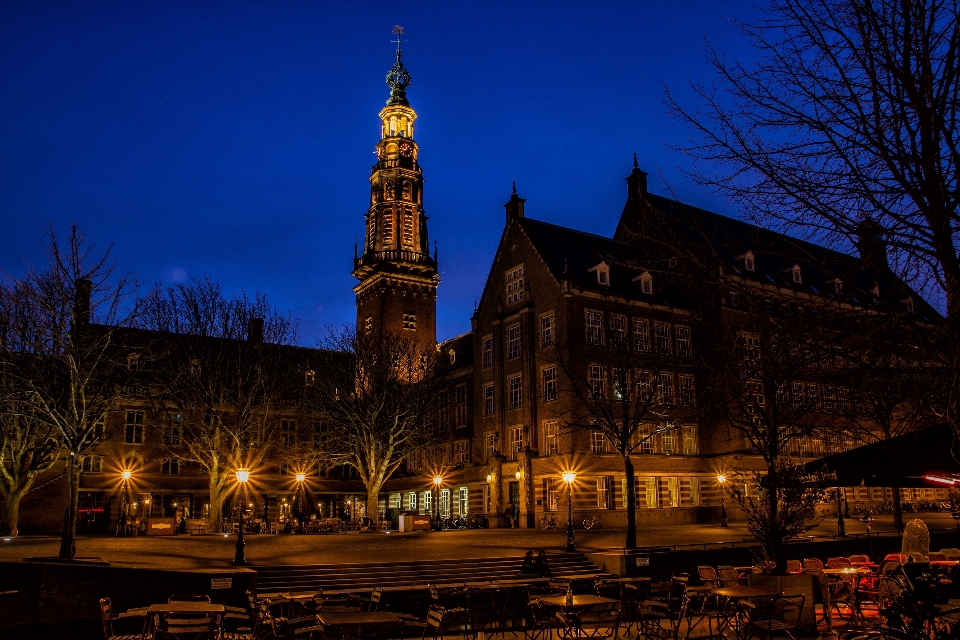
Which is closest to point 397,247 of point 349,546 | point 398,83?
point 398,83

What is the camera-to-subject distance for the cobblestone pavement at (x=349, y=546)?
27.4 m

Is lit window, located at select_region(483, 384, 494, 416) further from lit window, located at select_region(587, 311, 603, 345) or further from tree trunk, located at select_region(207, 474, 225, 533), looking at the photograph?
tree trunk, located at select_region(207, 474, 225, 533)

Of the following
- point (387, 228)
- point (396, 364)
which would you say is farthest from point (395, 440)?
point (387, 228)

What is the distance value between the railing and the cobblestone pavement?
3504 cm

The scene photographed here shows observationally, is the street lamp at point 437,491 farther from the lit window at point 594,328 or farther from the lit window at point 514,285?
the lit window at point 594,328

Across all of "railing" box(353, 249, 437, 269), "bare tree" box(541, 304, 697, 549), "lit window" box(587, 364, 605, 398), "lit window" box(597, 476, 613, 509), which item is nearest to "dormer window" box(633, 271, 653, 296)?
"bare tree" box(541, 304, 697, 549)

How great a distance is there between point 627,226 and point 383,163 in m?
29.1

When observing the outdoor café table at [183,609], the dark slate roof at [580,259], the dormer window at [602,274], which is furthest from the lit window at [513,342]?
the outdoor café table at [183,609]

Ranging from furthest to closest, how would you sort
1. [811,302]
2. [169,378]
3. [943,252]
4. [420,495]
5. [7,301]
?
[420,495]
[169,378]
[7,301]
[811,302]
[943,252]

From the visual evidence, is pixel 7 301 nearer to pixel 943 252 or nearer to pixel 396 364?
pixel 396 364

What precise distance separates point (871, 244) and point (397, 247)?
219 ft

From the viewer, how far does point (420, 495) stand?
6284cm

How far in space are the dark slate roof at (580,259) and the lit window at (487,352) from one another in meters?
7.64

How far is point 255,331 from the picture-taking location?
1911 inches
